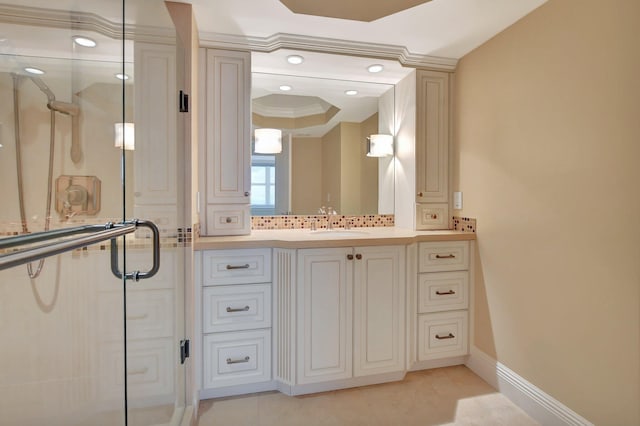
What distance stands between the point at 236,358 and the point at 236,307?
298 millimetres

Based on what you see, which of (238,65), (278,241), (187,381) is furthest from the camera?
(238,65)

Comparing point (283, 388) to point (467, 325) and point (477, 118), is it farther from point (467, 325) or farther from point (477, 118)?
point (477, 118)

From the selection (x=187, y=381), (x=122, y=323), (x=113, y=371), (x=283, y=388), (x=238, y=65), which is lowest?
(x=283, y=388)

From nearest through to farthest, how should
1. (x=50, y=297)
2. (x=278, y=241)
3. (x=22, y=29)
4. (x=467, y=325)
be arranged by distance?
(x=22, y=29), (x=50, y=297), (x=278, y=241), (x=467, y=325)

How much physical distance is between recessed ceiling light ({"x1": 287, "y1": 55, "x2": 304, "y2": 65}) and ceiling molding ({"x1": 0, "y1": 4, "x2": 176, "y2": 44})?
0.85 metres

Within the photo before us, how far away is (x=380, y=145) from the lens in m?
2.66

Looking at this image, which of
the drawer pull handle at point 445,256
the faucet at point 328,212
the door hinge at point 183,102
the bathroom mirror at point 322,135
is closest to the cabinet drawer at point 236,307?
the bathroom mirror at point 322,135

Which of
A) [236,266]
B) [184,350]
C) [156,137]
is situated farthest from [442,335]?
[156,137]

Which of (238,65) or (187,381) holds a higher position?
(238,65)

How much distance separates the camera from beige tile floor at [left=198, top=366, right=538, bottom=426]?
1.71m

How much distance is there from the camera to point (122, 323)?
1311mm

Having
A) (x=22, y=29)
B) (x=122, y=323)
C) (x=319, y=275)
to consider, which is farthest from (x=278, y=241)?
(x=22, y=29)

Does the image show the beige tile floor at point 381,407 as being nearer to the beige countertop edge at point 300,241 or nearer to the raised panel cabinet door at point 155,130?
the beige countertop edge at point 300,241

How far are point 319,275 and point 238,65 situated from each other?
1.45 metres
